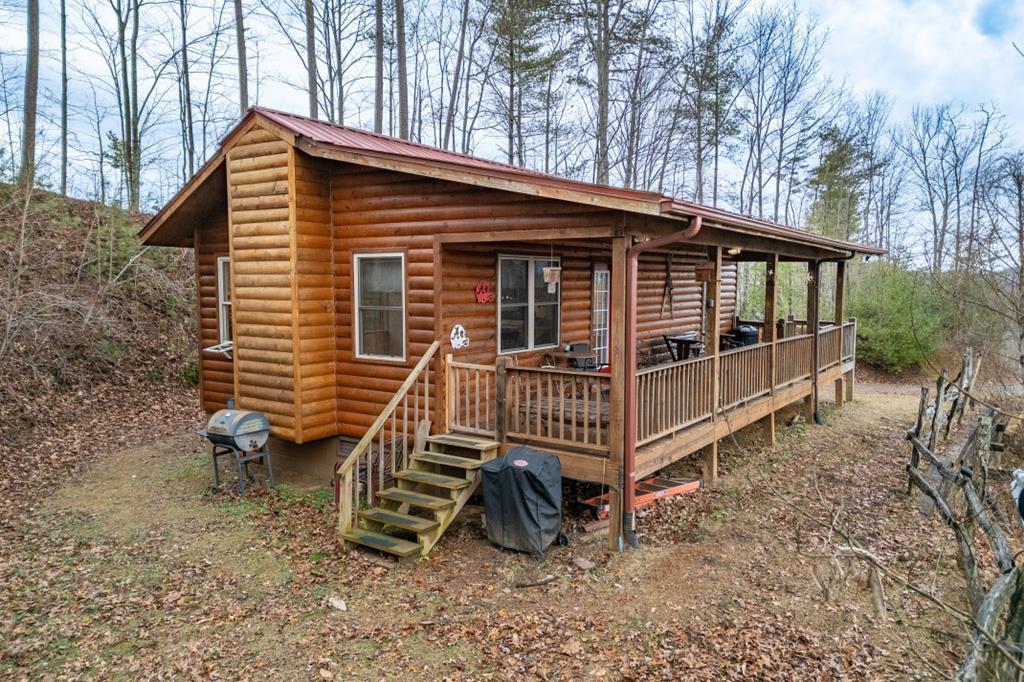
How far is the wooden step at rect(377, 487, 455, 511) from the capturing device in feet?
22.9

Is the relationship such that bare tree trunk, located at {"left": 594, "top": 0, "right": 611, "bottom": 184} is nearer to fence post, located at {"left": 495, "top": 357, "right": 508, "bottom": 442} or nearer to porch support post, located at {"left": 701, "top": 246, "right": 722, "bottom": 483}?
porch support post, located at {"left": 701, "top": 246, "right": 722, "bottom": 483}

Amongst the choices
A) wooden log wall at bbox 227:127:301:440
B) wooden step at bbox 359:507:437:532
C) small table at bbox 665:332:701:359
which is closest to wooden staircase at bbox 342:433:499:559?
wooden step at bbox 359:507:437:532

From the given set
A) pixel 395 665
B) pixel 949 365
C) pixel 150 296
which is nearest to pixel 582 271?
pixel 395 665

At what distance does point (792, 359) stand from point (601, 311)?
3721mm

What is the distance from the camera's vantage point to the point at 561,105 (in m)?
22.9

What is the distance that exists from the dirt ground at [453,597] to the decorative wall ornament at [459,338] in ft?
6.98

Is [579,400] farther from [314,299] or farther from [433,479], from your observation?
[314,299]

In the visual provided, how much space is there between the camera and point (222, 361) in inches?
417

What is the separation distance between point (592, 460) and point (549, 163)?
20.0m

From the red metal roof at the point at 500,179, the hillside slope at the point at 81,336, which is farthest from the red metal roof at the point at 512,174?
the hillside slope at the point at 81,336

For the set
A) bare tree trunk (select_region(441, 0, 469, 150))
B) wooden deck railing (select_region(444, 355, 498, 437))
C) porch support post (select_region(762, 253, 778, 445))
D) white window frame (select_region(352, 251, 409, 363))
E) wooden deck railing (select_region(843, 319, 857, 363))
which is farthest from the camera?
bare tree trunk (select_region(441, 0, 469, 150))

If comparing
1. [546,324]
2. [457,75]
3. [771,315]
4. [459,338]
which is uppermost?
[457,75]

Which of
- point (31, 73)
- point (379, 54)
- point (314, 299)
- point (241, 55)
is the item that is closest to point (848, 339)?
point (314, 299)

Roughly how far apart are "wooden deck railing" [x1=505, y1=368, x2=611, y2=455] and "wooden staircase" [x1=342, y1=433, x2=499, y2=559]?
446mm
